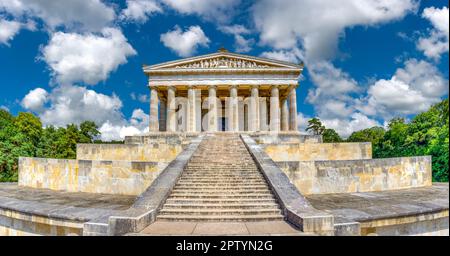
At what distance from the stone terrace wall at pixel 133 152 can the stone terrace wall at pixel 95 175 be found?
3.75m

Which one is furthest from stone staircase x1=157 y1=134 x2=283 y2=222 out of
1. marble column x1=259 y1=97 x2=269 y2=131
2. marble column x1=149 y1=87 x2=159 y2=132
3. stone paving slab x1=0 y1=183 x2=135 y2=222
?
marble column x1=259 y1=97 x2=269 y2=131

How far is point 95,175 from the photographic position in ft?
44.8

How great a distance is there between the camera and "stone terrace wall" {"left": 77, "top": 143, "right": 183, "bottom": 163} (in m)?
17.7

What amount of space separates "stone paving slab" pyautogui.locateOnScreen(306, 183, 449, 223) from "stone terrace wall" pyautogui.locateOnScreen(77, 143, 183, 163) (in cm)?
937

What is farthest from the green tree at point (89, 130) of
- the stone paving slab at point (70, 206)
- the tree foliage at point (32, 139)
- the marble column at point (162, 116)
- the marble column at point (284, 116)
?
the stone paving slab at point (70, 206)

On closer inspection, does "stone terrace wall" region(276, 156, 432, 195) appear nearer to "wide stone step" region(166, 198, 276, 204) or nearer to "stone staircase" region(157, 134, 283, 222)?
"stone staircase" region(157, 134, 283, 222)

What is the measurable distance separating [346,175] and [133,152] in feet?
43.3

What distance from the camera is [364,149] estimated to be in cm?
1927

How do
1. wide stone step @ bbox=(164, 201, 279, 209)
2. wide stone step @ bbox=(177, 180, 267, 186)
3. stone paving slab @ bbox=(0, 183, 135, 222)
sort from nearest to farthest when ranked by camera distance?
stone paving slab @ bbox=(0, 183, 135, 222) < wide stone step @ bbox=(164, 201, 279, 209) < wide stone step @ bbox=(177, 180, 267, 186)

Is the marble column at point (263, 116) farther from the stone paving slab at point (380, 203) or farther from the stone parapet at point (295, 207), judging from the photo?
the stone parapet at point (295, 207)

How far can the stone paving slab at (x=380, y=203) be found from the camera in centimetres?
816

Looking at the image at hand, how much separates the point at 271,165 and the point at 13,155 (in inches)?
1331
